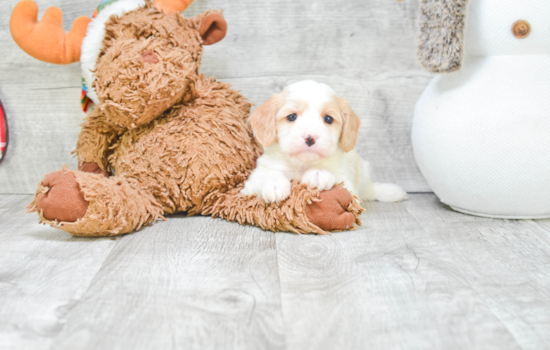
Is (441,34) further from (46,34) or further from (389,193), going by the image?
(46,34)

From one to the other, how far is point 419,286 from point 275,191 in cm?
50

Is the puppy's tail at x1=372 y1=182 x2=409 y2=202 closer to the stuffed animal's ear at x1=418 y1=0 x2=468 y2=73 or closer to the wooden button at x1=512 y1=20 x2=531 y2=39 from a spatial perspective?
the stuffed animal's ear at x1=418 y1=0 x2=468 y2=73

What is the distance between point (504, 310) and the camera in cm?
94

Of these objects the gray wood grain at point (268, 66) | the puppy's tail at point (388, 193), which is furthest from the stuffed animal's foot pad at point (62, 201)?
the puppy's tail at point (388, 193)

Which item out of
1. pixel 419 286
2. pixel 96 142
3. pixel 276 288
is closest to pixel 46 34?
pixel 96 142

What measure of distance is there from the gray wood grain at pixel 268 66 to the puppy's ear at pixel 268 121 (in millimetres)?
495

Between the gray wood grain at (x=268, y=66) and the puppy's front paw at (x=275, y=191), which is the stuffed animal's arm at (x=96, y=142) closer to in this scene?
the gray wood grain at (x=268, y=66)

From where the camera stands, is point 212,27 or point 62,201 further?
point 212,27

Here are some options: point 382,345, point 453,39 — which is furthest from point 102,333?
point 453,39

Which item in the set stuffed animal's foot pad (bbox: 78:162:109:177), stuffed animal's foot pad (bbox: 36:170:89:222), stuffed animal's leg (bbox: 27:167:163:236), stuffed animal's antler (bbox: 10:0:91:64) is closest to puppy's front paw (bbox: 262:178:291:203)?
stuffed animal's leg (bbox: 27:167:163:236)

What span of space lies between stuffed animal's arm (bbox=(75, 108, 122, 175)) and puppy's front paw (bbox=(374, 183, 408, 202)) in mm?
949

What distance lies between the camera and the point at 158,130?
1565mm

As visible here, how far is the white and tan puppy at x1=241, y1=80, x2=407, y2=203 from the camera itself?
140 centimetres

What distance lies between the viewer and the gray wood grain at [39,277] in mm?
868
